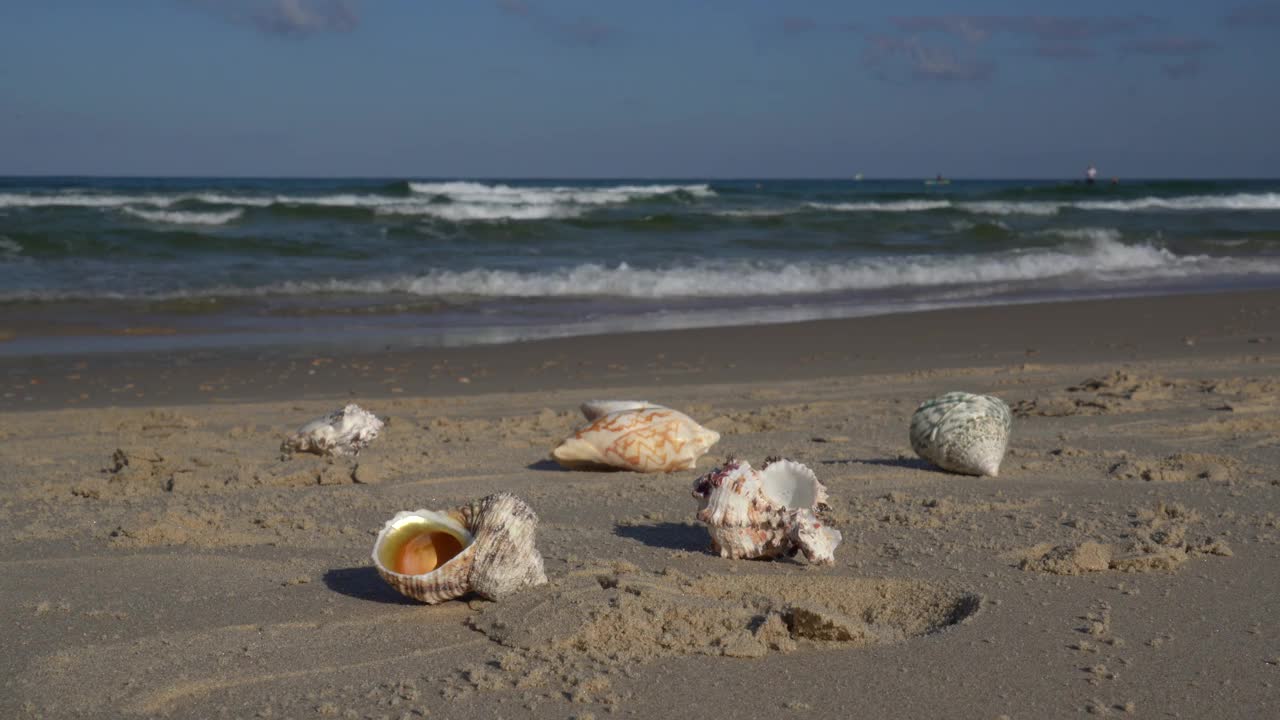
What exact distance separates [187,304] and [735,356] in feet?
20.7

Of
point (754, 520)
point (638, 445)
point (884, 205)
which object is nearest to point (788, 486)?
point (754, 520)

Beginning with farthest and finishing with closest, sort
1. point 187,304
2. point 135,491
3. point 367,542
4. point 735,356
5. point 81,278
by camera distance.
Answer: point 81,278 < point 187,304 < point 735,356 < point 135,491 < point 367,542

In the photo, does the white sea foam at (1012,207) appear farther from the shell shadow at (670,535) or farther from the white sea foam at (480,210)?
the shell shadow at (670,535)

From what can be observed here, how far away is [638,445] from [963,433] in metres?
1.28

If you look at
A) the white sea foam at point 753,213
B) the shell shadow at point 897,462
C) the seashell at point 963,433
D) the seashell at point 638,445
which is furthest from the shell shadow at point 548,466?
the white sea foam at point 753,213

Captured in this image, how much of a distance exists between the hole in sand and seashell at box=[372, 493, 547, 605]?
68 millimetres

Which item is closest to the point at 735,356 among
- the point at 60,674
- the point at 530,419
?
the point at 530,419

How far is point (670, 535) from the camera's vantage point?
12.8 ft

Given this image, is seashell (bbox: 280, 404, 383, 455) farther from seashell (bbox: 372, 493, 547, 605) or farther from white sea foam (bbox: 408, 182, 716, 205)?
white sea foam (bbox: 408, 182, 716, 205)

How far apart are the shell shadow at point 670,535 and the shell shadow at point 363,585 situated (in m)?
0.86

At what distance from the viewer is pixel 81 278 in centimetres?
1416

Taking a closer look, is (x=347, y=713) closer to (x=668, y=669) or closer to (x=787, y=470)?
(x=668, y=669)

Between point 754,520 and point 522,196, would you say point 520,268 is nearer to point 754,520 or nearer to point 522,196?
point 754,520

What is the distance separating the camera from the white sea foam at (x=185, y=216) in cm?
2535
